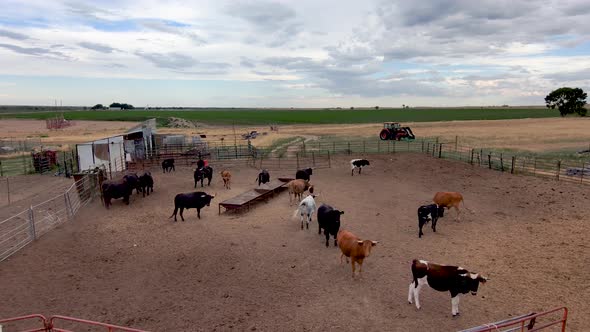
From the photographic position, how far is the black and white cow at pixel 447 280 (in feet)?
24.1

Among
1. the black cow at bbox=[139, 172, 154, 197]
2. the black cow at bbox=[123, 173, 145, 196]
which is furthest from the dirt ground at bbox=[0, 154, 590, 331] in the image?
the black cow at bbox=[139, 172, 154, 197]

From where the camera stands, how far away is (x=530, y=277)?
8.94 metres

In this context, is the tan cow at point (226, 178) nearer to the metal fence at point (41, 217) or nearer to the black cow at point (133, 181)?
the black cow at point (133, 181)

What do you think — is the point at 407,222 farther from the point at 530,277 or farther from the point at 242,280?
the point at 242,280

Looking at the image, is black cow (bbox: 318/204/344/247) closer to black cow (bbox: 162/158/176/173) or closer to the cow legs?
the cow legs

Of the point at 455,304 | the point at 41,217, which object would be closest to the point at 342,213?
the point at 455,304

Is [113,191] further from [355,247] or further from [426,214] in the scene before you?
[426,214]

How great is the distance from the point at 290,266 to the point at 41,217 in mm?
10476

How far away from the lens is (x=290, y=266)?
9.80m

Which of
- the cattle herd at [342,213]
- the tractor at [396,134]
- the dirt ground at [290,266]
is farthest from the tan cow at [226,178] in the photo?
the tractor at [396,134]

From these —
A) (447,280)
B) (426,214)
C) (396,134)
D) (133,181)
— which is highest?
(396,134)

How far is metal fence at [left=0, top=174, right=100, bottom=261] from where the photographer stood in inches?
453

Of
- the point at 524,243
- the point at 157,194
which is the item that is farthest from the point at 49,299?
the point at 524,243

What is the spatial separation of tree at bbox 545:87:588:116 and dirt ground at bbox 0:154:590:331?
64.3 meters
